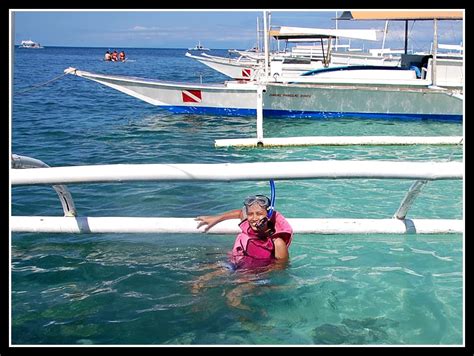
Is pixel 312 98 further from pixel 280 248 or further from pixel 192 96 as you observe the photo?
pixel 280 248

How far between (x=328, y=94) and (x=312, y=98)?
479mm

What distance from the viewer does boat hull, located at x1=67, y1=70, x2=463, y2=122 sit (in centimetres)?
1570

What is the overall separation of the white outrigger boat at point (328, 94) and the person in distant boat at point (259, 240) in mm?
10655

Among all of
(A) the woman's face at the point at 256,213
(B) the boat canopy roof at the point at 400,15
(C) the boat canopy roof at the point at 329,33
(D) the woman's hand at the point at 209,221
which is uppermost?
(C) the boat canopy roof at the point at 329,33

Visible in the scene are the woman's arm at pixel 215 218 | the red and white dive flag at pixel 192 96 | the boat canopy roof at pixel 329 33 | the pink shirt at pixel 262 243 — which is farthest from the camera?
the boat canopy roof at pixel 329 33

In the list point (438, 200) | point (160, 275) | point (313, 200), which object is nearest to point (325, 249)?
point (160, 275)

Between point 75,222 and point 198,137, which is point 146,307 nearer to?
point 75,222

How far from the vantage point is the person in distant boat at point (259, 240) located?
4.55 meters

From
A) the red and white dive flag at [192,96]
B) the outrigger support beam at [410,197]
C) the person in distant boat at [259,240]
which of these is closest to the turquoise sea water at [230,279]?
the person in distant boat at [259,240]

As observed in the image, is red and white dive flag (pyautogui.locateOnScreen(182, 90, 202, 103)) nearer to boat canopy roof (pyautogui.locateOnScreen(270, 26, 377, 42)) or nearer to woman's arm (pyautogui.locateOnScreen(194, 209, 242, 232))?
boat canopy roof (pyautogui.locateOnScreen(270, 26, 377, 42))

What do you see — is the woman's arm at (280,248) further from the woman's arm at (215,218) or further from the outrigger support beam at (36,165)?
the outrigger support beam at (36,165)

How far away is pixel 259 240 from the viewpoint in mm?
4680

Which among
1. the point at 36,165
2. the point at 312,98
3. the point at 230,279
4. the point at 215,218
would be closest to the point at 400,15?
the point at 312,98

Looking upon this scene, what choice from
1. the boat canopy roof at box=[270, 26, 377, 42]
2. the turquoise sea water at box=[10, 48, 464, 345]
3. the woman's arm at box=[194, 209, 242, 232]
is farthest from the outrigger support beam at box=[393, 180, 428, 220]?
the boat canopy roof at box=[270, 26, 377, 42]
